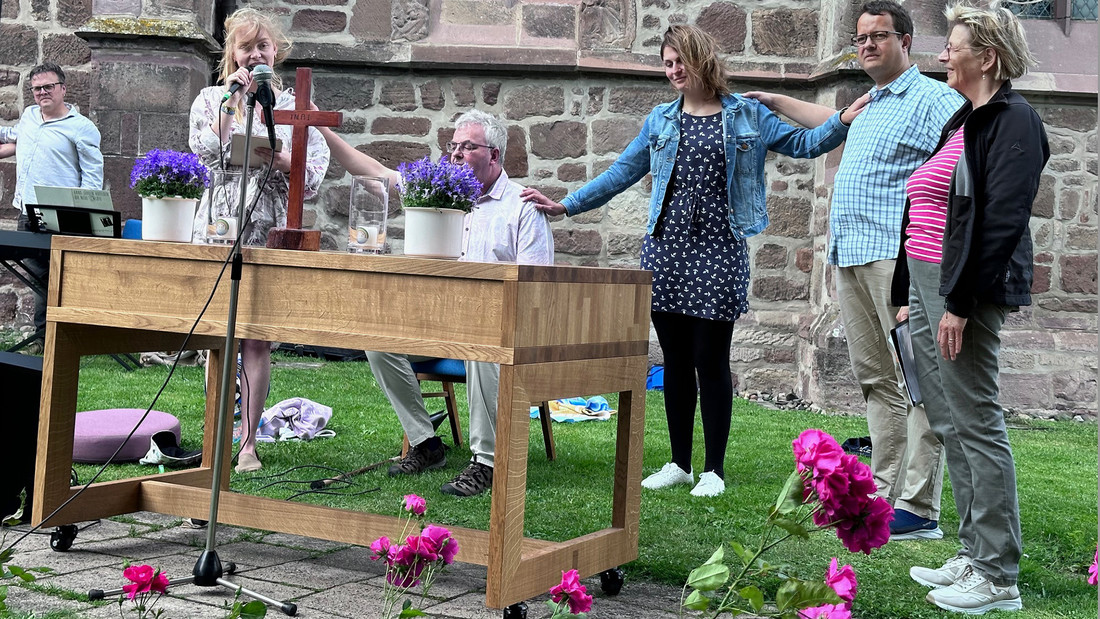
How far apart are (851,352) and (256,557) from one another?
233 cm

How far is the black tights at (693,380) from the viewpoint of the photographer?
4.39 m

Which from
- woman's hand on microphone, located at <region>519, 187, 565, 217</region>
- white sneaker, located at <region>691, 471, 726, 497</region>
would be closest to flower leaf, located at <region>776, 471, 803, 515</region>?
woman's hand on microphone, located at <region>519, 187, 565, 217</region>

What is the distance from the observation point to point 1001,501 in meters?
3.01

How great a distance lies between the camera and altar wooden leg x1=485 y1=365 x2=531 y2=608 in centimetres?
251

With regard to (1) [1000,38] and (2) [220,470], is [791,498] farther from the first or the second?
(1) [1000,38]

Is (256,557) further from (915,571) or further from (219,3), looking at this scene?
(219,3)

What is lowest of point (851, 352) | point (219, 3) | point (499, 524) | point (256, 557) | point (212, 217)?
point (256, 557)

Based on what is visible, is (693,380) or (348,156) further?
(693,380)

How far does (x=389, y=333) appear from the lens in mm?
2680

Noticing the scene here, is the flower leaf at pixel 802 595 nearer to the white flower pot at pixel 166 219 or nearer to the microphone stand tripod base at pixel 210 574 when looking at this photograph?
the microphone stand tripod base at pixel 210 574

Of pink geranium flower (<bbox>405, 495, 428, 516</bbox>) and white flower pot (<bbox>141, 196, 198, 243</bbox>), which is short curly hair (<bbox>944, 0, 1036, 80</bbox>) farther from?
white flower pot (<bbox>141, 196, 198, 243</bbox>)

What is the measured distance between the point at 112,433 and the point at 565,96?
463 cm

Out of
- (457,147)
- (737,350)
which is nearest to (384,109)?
(737,350)

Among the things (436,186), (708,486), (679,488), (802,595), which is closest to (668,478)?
(679,488)
